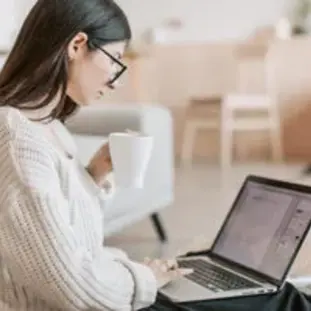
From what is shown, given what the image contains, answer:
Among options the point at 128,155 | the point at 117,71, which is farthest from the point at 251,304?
the point at 117,71

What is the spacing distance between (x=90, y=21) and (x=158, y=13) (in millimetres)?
5380

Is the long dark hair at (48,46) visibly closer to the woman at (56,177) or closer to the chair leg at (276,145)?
the woman at (56,177)

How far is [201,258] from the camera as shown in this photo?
1496mm

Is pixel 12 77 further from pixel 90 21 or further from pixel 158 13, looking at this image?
pixel 158 13

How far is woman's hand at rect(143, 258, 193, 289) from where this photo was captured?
1253 mm

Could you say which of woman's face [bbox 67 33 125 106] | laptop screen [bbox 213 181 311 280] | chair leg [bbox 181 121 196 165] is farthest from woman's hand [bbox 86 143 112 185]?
chair leg [bbox 181 121 196 165]

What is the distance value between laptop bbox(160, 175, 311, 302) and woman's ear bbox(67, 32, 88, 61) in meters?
0.41

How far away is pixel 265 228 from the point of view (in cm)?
140

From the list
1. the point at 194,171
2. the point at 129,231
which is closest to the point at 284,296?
the point at 129,231

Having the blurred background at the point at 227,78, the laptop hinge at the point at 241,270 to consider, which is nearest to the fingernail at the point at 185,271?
the laptop hinge at the point at 241,270

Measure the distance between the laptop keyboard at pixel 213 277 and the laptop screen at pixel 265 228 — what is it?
0.13ft

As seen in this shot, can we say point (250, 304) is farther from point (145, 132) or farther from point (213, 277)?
point (145, 132)

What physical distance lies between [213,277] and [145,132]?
1.56 metres

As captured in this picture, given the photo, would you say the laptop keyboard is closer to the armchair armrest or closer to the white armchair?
the white armchair
